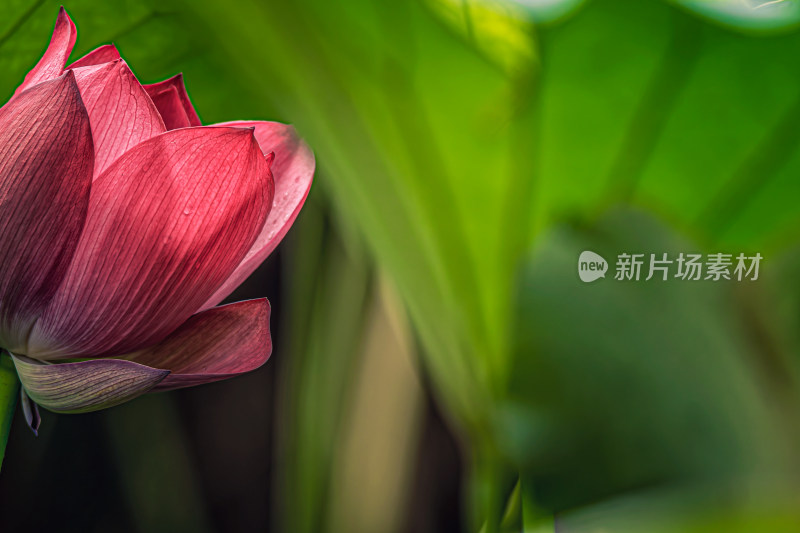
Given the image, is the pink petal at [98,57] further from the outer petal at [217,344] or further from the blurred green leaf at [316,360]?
the blurred green leaf at [316,360]

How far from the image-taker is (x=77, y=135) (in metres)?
0.13

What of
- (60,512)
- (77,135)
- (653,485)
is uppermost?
(77,135)

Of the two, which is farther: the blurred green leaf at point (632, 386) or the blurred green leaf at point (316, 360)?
the blurred green leaf at point (316, 360)

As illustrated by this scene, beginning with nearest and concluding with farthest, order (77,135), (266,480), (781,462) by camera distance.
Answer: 1. (77,135)
2. (781,462)
3. (266,480)

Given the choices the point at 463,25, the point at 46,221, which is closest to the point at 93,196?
the point at 46,221

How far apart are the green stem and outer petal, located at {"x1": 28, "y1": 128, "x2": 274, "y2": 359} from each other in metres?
0.02

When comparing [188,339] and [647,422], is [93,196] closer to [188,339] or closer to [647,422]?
[188,339]

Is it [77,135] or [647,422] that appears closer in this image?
[77,135]

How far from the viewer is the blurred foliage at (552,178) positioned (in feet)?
0.85

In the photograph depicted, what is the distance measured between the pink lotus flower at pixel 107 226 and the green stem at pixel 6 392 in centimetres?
1

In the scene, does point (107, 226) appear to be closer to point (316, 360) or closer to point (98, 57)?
point (98, 57)

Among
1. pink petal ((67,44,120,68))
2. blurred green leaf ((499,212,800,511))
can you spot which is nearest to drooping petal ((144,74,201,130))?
pink petal ((67,44,120,68))

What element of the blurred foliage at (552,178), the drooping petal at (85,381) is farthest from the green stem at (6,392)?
the blurred foliage at (552,178)

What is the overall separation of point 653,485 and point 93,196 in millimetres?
247
